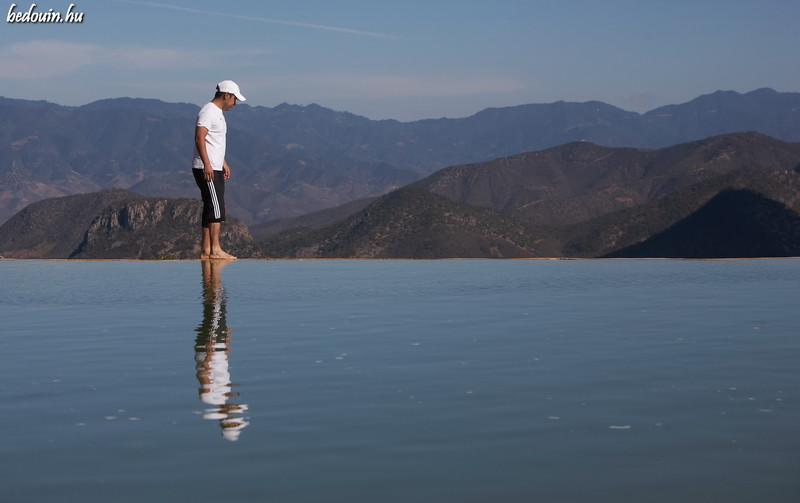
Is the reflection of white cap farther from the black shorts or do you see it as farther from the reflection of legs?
the reflection of legs

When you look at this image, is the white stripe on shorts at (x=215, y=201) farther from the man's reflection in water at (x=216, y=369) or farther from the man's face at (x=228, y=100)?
the man's reflection in water at (x=216, y=369)

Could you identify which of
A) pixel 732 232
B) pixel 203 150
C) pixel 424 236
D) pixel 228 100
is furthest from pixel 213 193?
pixel 424 236

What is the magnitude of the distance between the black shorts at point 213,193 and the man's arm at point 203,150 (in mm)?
156

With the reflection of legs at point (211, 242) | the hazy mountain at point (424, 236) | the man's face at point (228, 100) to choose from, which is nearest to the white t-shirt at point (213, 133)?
the man's face at point (228, 100)

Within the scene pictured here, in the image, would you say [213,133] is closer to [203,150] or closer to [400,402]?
[203,150]

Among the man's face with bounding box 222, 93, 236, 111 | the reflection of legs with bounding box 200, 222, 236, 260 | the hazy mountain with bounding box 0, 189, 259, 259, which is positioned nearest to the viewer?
the man's face with bounding box 222, 93, 236, 111

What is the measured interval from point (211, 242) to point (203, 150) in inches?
108

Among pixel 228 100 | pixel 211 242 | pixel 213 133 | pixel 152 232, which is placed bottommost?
pixel 211 242

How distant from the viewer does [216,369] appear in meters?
12.5

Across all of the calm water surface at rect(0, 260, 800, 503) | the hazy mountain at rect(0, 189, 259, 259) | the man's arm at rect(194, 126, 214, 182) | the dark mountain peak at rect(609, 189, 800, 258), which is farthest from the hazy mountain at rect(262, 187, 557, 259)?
the calm water surface at rect(0, 260, 800, 503)

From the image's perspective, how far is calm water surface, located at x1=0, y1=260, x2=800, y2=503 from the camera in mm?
7586

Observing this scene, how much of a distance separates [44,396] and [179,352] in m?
3.30

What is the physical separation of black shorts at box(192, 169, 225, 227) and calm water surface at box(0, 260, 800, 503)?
1951 mm

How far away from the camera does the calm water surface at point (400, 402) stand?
24.9 ft
